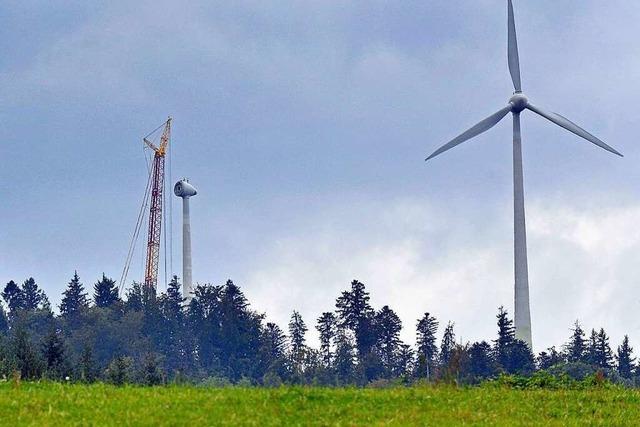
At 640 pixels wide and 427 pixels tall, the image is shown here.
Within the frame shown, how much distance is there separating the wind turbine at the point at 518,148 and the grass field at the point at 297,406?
74207 mm

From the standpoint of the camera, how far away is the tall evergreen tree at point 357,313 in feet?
557

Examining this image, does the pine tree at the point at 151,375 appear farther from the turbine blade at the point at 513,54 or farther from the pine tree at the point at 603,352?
the pine tree at the point at 603,352

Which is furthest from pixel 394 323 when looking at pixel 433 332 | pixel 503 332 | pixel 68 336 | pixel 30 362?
pixel 30 362

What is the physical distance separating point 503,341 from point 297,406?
135 metres

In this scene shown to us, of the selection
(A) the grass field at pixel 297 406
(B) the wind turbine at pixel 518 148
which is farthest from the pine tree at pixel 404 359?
(A) the grass field at pixel 297 406

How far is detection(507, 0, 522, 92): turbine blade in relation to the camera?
363 feet

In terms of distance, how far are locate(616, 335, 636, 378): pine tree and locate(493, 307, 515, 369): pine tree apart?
15.4 metres

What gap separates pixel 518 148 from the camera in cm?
11619

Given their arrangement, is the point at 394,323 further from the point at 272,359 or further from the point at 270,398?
the point at 270,398

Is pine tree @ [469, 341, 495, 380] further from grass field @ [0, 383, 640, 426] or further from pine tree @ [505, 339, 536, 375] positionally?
grass field @ [0, 383, 640, 426]

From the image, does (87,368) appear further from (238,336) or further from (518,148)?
(238,336)

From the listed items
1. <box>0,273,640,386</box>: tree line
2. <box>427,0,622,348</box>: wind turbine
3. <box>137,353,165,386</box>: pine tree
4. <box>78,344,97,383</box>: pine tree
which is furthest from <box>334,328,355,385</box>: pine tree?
<box>78,344,97,383</box>: pine tree

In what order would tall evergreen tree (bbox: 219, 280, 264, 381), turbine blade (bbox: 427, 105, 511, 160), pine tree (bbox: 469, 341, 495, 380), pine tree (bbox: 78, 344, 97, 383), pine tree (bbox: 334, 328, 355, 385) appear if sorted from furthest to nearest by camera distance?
1. tall evergreen tree (bbox: 219, 280, 264, 381)
2. pine tree (bbox: 334, 328, 355, 385)
3. pine tree (bbox: 469, 341, 495, 380)
4. turbine blade (bbox: 427, 105, 511, 160)
5. pine tree (bbox: 78, 344, 97, 383)

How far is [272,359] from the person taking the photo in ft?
576
